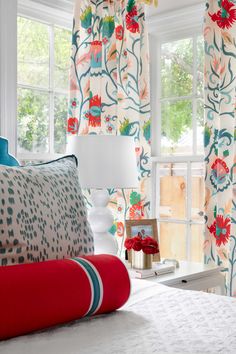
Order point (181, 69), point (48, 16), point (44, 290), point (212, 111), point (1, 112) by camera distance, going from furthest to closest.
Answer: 1. point (181, 69)
2. point (48, 16)
3. point (212, 111)
4. point (1, 112)
5. point (44, 290)

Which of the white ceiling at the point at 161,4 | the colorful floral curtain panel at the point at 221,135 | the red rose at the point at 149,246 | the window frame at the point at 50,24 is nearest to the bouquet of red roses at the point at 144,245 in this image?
the red rose at the point at 149,246

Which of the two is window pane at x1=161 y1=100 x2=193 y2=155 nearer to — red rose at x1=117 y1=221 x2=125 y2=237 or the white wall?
red rose at x1=117 y1=221 x2=125 y2=237

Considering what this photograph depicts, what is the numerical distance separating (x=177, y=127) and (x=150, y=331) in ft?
7.02

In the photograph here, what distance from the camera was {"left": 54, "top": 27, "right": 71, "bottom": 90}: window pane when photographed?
3.11 m

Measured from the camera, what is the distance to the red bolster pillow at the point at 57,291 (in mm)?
1125

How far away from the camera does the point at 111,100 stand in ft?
10.1

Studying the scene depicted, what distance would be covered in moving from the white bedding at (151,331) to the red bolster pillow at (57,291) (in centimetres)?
4

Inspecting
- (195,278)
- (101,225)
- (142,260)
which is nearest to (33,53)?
(101,225)

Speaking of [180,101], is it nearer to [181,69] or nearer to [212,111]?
[181,69]

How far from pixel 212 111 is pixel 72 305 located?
1824mm

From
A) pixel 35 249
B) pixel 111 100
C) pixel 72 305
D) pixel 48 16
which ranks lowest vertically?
pixel 72 305

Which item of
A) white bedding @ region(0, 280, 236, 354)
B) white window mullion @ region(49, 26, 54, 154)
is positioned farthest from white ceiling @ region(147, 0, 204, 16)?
white bedding @ region(0, 280, 236, 354)

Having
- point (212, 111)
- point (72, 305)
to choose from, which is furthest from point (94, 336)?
point (212, 111)

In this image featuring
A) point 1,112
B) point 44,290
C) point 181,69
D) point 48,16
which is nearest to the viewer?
point 44,290
